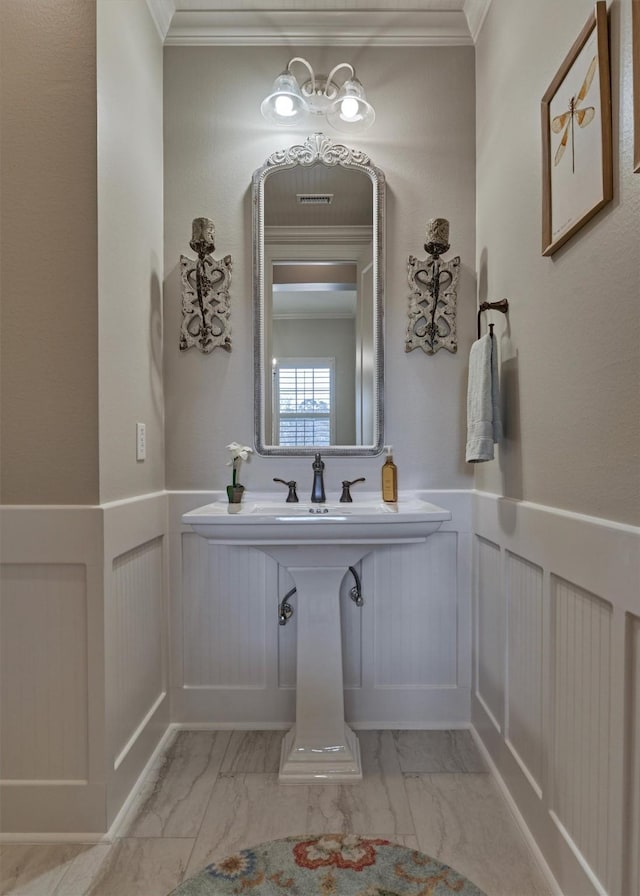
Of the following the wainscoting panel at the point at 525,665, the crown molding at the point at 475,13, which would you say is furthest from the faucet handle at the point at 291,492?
the crown molding at the point at 475,13

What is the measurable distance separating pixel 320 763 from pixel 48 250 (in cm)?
178

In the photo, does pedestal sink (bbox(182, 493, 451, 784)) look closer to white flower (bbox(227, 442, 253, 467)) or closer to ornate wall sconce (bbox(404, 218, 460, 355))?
white flower (bbox(227, 442, 253, 467))

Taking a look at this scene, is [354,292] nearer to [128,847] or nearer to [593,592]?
[593,592]

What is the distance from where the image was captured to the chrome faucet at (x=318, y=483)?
6.67 feet

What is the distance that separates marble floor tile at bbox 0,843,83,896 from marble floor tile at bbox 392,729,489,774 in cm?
104

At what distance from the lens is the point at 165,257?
2.11 meters

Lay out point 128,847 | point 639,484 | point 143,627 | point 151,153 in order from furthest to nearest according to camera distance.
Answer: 1. point 151,153
2. point 143,627
3. point 128,847
4. point 639,484

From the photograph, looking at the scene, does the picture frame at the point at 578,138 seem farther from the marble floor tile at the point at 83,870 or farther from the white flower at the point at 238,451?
the marble floor tile at the point at 83,870

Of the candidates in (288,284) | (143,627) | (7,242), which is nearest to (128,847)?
(143,627)

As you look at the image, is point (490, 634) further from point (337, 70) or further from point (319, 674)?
point (337, 70)

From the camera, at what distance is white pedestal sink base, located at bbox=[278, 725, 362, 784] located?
1739 millimetres

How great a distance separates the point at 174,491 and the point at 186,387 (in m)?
0.41

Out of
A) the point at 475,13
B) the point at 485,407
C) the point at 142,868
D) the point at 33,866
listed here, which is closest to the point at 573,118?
the point at 485,407

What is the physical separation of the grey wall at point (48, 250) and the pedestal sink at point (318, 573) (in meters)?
0.43
